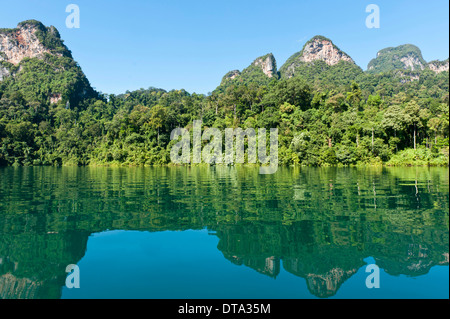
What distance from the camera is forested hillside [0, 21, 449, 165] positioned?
5059 cm

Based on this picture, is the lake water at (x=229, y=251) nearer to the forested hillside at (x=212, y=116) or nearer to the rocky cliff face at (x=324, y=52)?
the forested hillside at (x=212, y=116)

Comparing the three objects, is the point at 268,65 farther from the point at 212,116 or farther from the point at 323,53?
the point at 212,116

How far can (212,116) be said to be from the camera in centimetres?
7975

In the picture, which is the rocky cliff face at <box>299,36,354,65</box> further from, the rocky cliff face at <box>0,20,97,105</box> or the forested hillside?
the rocky cliff face at <box>0,20,97,105</box>

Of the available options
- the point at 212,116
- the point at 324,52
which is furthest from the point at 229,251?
the point at 324,52

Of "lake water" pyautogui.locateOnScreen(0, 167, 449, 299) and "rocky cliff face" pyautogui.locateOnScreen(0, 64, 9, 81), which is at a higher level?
"rocky cliff face" pyautogui.locateOnScreen(0, 64, 9, 81)

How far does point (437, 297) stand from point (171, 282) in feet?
15.0

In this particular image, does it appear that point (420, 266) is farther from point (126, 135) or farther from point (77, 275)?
point (126, 135)

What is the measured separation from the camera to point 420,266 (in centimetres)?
539

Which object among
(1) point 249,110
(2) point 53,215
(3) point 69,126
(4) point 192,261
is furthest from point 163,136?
(4) point 192,261

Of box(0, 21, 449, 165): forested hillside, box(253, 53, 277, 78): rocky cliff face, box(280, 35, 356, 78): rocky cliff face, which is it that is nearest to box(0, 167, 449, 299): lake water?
box(0, 21, 449, 165): forested hillside

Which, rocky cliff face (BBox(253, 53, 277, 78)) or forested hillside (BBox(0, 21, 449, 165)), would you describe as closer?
forested hillside (BBox(0, 21, 449, 165))
